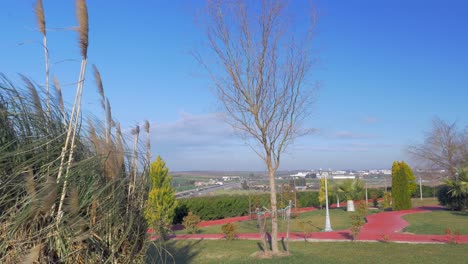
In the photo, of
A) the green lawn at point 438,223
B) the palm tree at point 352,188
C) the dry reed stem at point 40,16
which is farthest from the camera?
the palm tree at point 352,188

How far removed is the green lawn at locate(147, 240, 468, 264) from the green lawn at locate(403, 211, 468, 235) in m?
3.91

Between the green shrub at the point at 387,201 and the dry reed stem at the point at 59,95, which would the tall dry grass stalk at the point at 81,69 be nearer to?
the dry reed stem at the point at 59,95

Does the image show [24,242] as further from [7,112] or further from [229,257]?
[229,257]

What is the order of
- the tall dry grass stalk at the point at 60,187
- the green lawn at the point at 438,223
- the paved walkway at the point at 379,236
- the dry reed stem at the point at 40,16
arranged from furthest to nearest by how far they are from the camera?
the green lawn at the point at 438,223
the paved walkway at the point at 379,236
the dry reed stem at the point at 40,16
the tall dry grass stalk at the point at 60,187

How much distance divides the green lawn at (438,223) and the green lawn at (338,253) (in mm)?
3914

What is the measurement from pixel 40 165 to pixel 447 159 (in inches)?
1778

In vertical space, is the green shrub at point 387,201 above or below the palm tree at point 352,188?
below

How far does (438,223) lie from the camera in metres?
19.1

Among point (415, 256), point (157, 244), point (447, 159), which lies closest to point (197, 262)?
point (415, 256)

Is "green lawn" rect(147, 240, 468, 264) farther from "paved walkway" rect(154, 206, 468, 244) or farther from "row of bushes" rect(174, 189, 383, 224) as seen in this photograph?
"row of bushes" rect(174, 189, 383, 224)

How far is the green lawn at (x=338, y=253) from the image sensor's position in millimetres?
11109

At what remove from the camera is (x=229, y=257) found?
1244cm

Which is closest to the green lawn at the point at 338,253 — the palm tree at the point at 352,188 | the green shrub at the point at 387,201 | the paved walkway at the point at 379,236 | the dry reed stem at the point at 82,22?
the paved walkway at the point at 379,236

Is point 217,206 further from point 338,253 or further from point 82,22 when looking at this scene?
point 82,22
